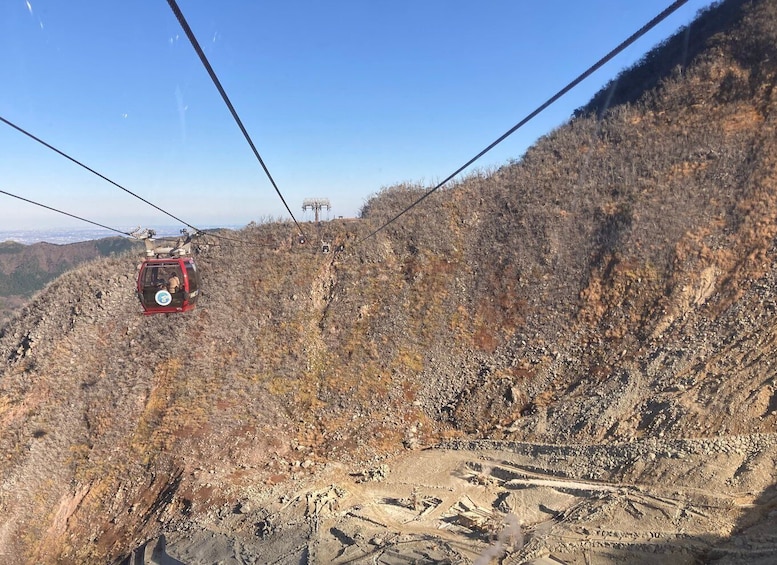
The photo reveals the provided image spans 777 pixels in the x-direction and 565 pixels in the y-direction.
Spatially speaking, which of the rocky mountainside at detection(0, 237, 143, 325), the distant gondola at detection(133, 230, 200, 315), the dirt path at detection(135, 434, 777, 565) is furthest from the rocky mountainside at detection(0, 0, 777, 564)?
the rocky mountainside at detection(0, 237, 143, 325)

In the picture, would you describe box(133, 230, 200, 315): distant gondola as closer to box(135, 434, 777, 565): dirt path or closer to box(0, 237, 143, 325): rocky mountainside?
box(135, 434, 777, 565): dirt path

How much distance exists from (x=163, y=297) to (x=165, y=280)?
0.41m

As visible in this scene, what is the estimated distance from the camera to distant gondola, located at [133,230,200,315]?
A: 9555 mm

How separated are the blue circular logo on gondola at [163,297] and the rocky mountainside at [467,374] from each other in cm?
556

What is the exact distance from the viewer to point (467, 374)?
14664mm

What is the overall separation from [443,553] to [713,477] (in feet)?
18.3

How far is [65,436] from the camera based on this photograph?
545 inches

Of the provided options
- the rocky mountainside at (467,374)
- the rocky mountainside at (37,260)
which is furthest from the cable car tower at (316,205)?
the rocky mountainside at (37,260)

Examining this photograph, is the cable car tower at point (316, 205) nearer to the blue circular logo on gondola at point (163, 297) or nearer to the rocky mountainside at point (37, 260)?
the blue circular logo on gondola at point (163, 297)

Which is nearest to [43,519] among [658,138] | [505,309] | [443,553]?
[443,553]

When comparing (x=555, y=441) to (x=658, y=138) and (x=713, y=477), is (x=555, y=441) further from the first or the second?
(x=658, y=138)

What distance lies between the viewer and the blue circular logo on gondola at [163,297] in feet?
31.8

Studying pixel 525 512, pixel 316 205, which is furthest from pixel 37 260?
pixel 525 512

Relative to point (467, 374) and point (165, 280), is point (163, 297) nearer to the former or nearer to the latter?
point (165, 280)
